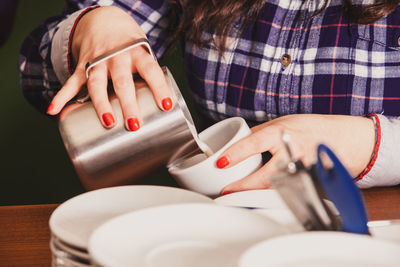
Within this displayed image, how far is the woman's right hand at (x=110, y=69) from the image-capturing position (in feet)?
1.87

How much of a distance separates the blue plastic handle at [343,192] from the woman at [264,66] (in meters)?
0.22

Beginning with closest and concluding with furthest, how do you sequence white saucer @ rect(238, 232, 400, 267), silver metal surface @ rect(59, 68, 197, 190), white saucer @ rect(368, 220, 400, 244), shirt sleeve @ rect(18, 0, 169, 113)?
white saucer @ rect(238, 232, 400, 267) → white saucer @ rect(368, 220, 400, 244) → silver metal surface @ rect(59, 68, 197, 190) → shirt sleeve @ rect(18, 0, 169, 113)

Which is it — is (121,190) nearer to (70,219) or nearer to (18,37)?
(70,219)

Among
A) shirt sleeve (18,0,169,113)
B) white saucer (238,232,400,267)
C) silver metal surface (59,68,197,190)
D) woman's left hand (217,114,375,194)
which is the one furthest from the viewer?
shirt sleeve (18,0,169,113)

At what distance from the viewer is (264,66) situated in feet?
3.06

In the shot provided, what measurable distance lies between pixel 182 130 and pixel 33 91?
0.60 metres

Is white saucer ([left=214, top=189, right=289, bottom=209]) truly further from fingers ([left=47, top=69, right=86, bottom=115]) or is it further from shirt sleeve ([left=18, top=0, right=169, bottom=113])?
shirt sleeve ([left=18, top=0, right=169, bottom=113])

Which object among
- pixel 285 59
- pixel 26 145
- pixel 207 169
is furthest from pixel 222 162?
A: pixel 26 145

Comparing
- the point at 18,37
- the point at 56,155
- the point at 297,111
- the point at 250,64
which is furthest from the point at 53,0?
the point at 297,111

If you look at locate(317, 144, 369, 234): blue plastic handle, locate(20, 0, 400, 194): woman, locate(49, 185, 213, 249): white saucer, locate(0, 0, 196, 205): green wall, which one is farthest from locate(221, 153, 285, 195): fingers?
locate(0, 0, 196, 205): green wall

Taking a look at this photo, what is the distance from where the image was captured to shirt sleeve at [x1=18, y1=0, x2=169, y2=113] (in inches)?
34.1

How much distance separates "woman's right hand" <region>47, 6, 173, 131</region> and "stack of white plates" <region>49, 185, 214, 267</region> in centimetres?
9

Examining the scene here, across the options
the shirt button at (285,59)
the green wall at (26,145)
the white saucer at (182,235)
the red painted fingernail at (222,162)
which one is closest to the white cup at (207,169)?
the red painted fingernail at (222,162)

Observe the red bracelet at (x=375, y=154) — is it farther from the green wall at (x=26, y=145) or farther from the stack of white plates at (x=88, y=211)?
the green wall at (x=26, y=145)
